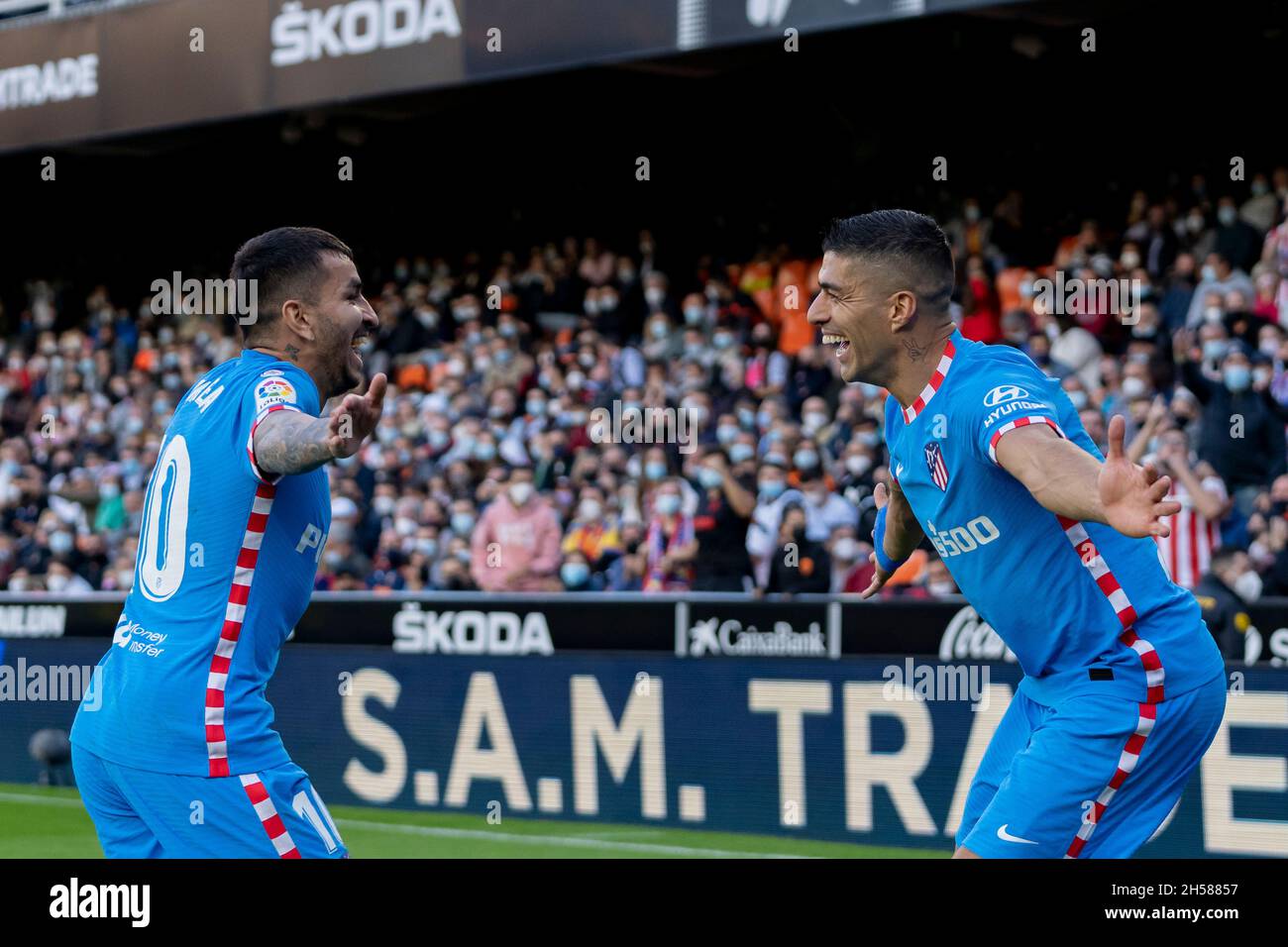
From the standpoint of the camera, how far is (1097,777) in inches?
175

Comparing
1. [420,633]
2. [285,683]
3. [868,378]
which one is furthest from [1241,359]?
[868,378]

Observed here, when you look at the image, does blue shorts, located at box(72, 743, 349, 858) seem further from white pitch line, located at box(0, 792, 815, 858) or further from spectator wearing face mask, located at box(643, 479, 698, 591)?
spectator wearing face mask, located at box(643, 479, 698, 591)

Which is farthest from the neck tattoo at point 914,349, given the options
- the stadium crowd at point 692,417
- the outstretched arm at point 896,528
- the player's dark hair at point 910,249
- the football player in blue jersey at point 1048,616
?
the stadium crowd at point 692,417

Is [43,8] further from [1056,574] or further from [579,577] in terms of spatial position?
[1056,574]

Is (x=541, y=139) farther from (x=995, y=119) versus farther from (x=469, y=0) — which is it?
(x=995, y=119)

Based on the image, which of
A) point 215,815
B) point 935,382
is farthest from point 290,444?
point 935,382

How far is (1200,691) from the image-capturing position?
4559mm

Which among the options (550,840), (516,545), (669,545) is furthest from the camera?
(516,545)

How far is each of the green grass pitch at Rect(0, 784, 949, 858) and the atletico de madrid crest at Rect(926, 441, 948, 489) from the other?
16.8 ft

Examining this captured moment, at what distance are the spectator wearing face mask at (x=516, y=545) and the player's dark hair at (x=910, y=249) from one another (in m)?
9.05

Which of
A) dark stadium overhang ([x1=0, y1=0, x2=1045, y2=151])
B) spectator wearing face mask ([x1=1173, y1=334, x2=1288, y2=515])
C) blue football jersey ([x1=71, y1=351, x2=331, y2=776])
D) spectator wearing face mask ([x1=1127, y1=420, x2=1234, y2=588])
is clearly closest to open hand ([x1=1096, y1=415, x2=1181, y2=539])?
blue football jersey ([x1=71, y1=351, x2=331, y2=776])

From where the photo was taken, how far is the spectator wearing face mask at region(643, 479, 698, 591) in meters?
13.2

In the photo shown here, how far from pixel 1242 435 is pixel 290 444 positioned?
8845 millimetres

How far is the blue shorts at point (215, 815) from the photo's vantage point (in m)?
4.44
